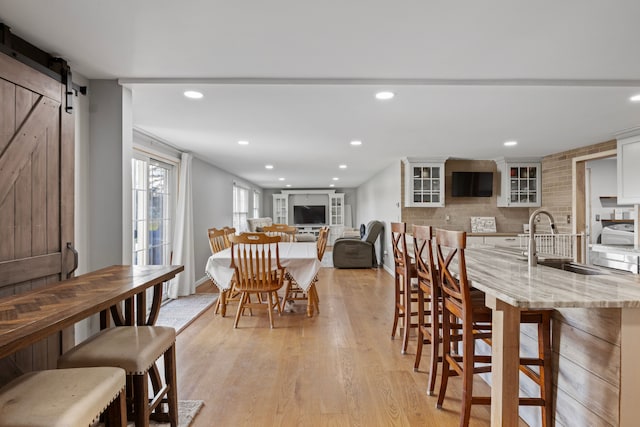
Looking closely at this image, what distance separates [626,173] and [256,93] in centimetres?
452

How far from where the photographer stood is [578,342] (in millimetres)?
1656

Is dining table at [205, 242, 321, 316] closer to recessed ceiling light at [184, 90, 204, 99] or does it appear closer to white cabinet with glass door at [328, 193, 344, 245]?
recessed ceiling light at [184, 90, 204, 99]

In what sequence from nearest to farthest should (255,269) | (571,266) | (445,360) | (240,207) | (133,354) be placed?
(133,354)
(445,360)
(571,266)
(255,269)
(240,207)

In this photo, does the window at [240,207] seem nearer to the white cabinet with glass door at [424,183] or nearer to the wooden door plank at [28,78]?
the white cabinet with glass door at [424,183]

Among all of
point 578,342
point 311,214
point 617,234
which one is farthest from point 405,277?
point 311,214

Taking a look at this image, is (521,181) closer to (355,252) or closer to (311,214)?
(355,252)

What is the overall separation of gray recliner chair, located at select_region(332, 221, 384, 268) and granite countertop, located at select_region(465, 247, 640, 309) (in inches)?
215

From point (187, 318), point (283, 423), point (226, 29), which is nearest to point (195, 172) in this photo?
point (187, 318)

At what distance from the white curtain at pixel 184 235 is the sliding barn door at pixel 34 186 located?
276 cm

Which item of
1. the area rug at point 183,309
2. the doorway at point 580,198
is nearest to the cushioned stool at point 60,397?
the area rug at point 183,309

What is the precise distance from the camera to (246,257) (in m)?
3.69

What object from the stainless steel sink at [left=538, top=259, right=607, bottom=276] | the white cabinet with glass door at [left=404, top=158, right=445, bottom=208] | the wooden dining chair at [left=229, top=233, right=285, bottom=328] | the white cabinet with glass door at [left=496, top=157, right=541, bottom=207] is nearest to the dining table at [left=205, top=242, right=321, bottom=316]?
the wooden dining chair at [left=229, top=233, right=285, bottom=328]

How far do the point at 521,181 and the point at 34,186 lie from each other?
6.76 metres

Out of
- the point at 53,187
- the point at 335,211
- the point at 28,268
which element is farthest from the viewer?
the point at 335,211
